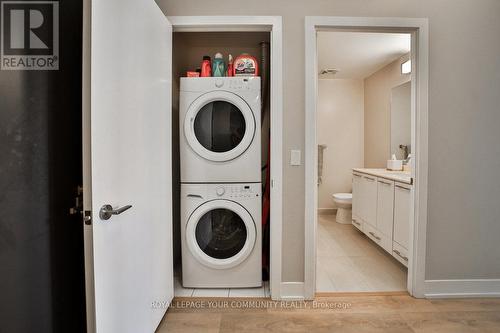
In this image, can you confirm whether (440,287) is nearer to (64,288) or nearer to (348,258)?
(348,258)

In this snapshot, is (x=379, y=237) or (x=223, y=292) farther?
(x=379, y=237)

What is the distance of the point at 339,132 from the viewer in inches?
187

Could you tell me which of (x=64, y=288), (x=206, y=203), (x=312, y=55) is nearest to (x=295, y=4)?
(x=312, y=55)

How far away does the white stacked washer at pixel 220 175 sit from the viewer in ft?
6.95

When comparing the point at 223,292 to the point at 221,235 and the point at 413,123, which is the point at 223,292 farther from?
the point at 413,123

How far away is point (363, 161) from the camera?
15.7 ft

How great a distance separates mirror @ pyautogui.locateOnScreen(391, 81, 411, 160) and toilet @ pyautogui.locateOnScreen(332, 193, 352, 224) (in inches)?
34.5

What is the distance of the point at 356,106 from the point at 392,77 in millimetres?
926

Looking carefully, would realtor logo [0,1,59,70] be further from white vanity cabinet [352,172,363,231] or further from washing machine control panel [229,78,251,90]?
white vanity cabinet [352,172,363,231]

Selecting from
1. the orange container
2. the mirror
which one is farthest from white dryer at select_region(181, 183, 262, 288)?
the mirror

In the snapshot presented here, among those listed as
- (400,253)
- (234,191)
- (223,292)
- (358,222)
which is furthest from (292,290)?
(358,222)

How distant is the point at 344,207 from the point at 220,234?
2.50 metres

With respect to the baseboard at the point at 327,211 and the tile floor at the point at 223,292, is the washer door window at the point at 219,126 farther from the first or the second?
the baseboard at the point at 327,211

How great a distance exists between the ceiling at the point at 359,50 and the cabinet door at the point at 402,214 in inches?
58.7
